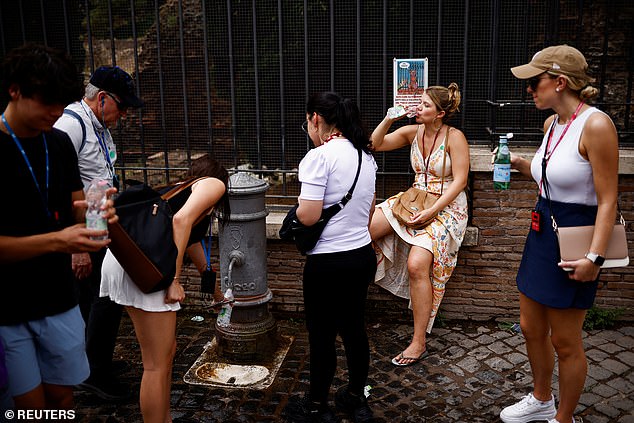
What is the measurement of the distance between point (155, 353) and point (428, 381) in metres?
2.03

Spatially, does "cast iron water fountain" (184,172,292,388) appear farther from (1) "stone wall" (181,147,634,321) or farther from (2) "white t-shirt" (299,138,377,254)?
(2) "white t-shirt" (299,138,377,254)

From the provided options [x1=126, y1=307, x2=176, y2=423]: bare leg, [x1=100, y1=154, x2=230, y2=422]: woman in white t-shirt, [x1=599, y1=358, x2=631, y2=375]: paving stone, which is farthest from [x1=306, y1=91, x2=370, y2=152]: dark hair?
[x1=599, y1=358, x2=631, y2=375]: paving stone

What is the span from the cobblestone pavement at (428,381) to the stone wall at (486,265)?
0.18m

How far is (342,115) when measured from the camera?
11.2ft

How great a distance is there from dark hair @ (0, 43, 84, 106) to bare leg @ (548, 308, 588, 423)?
2576 mm

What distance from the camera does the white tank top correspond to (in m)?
3.03

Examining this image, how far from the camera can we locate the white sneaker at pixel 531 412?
367cm

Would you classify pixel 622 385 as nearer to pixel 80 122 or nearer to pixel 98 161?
pixel 98 161

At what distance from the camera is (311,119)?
11.4 feet

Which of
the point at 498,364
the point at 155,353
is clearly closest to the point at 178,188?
the point at 155,353

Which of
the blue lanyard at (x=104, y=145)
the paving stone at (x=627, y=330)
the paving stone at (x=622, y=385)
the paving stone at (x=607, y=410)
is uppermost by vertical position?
the blue lanyard at (x=104, y=145)

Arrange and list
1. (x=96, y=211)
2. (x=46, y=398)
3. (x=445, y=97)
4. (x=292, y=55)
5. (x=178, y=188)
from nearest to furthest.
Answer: (x=96, y=211)
(x=46, y=398)
(x=178, y=188)
(x=445, y=97)
(x=292, y=55)

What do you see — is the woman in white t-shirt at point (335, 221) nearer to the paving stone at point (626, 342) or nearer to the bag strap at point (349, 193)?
the bag strap at point (349, 193)

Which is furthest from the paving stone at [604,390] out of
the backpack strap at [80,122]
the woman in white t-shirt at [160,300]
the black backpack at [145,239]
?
the backpack strap at [80,122]
